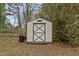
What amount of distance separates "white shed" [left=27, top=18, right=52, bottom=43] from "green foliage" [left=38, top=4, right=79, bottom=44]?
0.13 feet

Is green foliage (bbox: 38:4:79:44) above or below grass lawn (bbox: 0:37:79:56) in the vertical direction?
above

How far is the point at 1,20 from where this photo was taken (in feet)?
3.06

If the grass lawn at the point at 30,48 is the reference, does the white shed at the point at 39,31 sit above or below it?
above

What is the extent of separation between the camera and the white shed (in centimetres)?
93

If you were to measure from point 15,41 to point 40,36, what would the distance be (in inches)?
7.9

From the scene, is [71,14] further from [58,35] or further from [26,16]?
[26,16]

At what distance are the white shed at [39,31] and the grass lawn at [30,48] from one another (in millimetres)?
47

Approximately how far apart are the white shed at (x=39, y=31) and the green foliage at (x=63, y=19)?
0.13 feet

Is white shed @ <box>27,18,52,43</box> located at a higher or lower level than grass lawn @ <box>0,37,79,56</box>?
higher

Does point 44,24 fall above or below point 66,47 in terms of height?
above

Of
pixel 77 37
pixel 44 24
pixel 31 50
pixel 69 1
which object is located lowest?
pixel 31 50

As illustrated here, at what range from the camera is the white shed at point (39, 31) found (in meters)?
0.93

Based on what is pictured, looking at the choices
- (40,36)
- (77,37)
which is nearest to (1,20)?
(40,36)

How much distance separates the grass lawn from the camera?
934 mm
